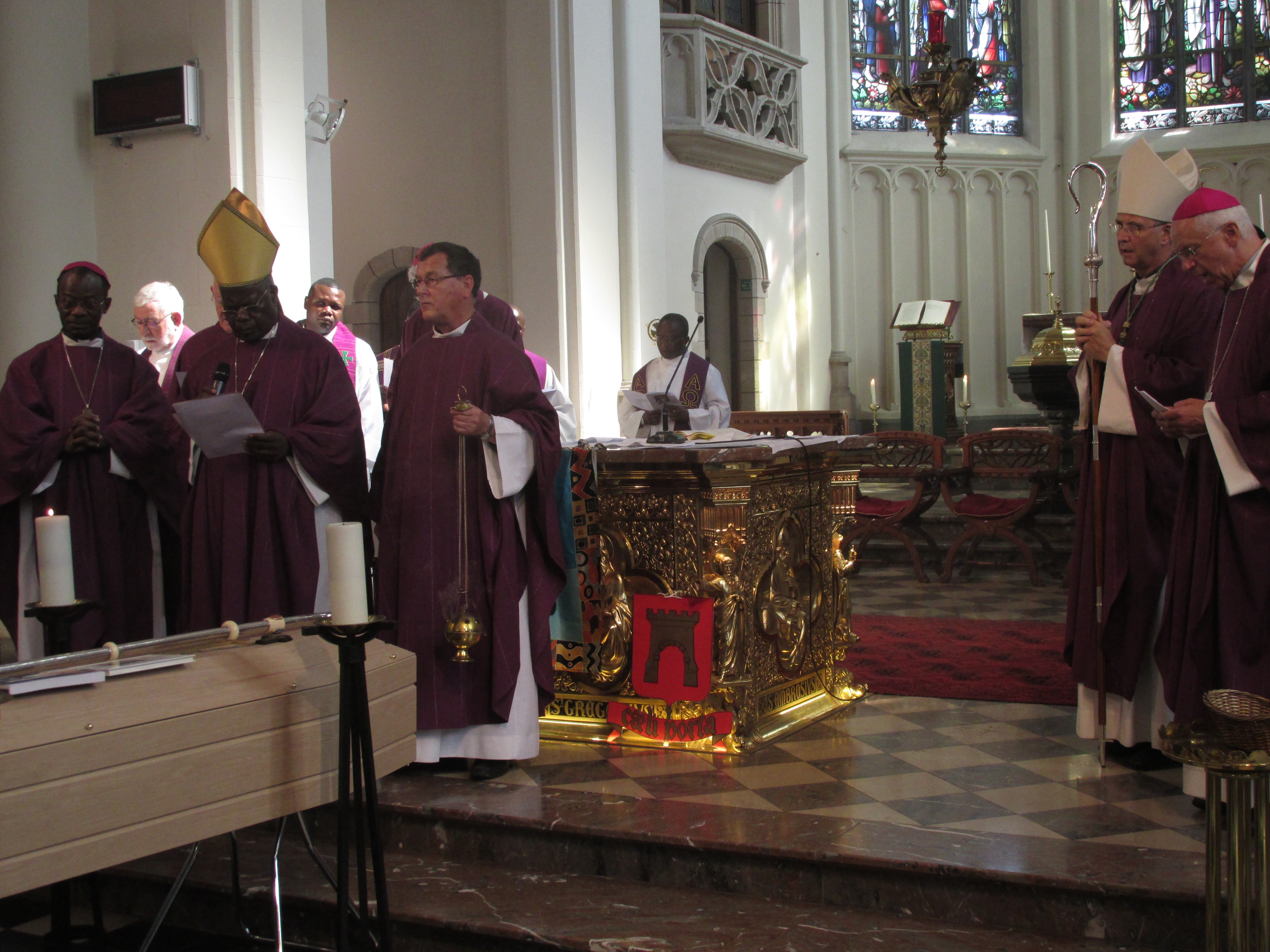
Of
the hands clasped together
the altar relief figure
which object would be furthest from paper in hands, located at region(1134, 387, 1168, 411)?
the altar relief figure

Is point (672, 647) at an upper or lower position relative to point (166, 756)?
lower

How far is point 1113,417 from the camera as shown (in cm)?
366

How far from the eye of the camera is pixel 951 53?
14227 millimetres

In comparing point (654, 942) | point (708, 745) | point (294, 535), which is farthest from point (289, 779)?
point (708, 745)

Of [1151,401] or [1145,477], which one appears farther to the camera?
[1145,477]

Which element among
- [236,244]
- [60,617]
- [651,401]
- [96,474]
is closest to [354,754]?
[60,617]

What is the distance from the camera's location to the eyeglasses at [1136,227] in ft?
12.0

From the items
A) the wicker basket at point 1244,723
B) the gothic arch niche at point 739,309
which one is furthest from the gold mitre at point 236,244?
the gothic arch niche at point 739,309

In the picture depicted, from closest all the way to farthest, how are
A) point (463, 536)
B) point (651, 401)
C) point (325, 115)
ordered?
point (463, 536), point (651, 401), point (325, 115)

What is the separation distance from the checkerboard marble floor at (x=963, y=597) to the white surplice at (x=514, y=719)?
316 centimetres

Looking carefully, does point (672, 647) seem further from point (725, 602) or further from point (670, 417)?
point (670, 417)

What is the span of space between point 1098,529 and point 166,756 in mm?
2837

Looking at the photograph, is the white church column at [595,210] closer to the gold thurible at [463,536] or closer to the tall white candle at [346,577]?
the gold thurible at [463,536]

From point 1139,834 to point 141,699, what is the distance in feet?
8.21
